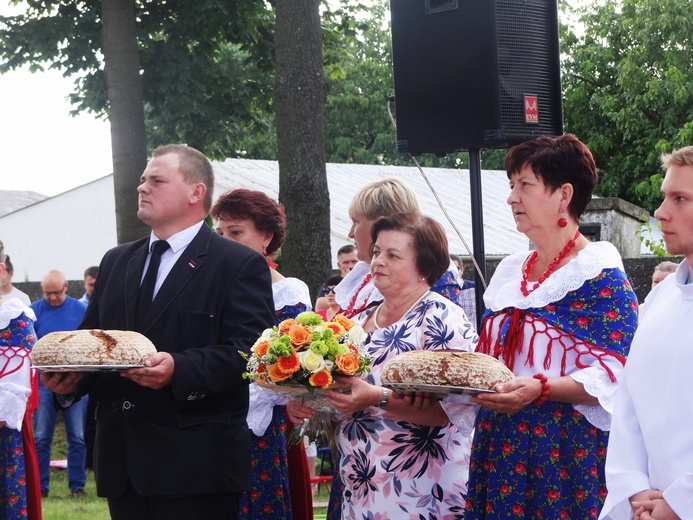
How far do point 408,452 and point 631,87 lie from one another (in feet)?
89.4

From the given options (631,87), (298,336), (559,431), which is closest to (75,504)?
(298,336)

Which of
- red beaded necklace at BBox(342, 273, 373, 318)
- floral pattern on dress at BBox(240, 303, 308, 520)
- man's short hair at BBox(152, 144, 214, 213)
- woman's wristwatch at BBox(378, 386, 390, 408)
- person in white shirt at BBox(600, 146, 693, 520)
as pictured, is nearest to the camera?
person in white shirt at BBox(600, 146, 693, 520)

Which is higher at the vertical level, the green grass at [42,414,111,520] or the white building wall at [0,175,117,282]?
the white building wall at [0,175,117,282]

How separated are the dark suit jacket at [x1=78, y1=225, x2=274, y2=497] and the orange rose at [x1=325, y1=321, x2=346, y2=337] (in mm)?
303

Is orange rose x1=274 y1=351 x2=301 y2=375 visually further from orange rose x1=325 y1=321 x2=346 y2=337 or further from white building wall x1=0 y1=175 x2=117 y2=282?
white building wall x1=0 y1=175 x2=117 y2=282

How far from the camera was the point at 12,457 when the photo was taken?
6.22 m

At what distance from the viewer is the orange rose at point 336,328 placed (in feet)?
12.8

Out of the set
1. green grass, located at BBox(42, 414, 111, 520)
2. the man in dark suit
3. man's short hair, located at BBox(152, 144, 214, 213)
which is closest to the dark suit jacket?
the man in dark suit

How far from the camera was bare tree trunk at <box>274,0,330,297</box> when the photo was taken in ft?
29.4

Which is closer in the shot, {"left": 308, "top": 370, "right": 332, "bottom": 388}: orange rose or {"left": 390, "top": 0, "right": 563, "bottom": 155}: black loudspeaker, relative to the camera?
{"left": 308, "top": 370, "right": 332, "bottom": 388}: orange rose

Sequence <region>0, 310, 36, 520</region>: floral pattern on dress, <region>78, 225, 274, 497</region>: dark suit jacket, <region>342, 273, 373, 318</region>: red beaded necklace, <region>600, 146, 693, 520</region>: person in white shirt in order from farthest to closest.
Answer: <region>0, 310, 36, 520</region>: floral pattern on dress < <region>342, 273, 373, 318</region>: red beaded necklace < <region>78, 225, 274, 497</region>: dark suit jacket < <region>600, 146, 693, 520</region>: person in white shirt

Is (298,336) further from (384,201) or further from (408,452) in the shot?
(384,201)

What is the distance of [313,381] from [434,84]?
256 cm

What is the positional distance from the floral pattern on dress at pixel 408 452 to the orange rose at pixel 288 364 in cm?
52
